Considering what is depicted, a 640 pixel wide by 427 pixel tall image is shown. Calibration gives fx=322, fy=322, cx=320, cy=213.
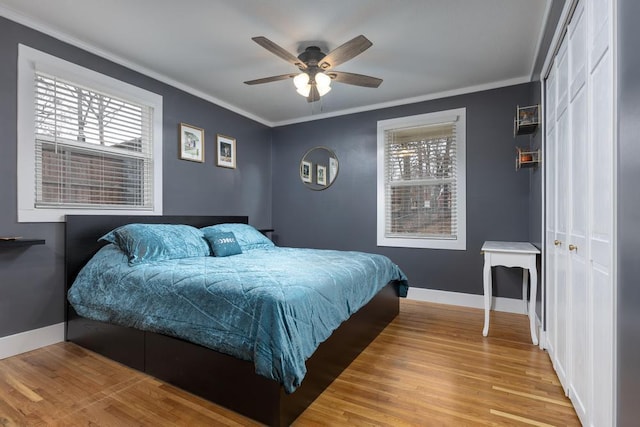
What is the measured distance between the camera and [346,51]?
7.77ft

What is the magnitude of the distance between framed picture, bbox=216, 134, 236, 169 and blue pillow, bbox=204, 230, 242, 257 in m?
1.32

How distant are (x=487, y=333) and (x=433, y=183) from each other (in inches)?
72.6

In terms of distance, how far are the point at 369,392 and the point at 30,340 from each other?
2.62 metres

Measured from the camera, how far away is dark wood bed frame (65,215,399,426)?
1665 mm

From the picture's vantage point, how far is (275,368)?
1.53m

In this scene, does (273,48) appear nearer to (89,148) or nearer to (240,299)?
(240,299)

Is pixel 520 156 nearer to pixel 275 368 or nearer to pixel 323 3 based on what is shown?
pixel 323 3

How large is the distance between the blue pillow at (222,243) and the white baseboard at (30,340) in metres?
1.36

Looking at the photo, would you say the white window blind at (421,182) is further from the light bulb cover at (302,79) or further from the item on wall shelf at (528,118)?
the light bulb cover at (302,79)

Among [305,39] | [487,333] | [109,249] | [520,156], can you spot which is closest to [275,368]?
[109,249]

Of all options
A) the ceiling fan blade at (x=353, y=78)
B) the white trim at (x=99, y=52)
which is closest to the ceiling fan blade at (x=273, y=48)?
the ceiling fan blade at (x=353, y=78)

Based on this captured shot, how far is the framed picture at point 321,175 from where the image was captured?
15.5 feet

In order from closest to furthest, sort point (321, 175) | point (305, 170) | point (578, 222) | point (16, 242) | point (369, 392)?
point (578, 222) → point (369, 392) → point (16, 242) → point (321, 175) → point (305, 170)

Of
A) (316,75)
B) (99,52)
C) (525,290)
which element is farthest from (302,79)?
(525,290)
